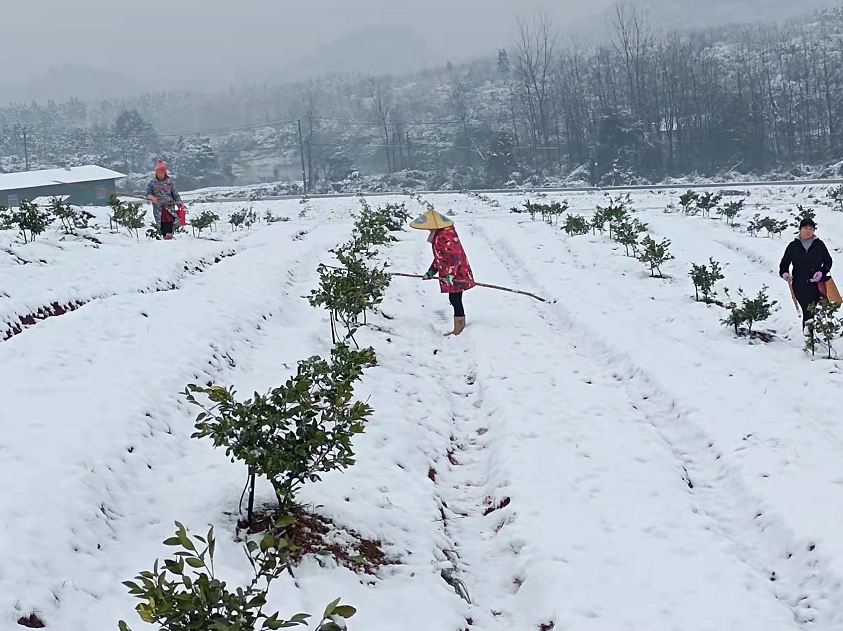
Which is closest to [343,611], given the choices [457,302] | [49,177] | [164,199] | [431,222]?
[457,302]

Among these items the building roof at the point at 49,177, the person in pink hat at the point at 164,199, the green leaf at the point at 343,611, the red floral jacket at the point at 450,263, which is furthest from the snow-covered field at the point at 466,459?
the building roof at the point at 49,177

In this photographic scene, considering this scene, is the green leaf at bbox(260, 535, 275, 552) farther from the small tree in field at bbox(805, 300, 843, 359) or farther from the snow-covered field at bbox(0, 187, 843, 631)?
the small tree in field at bbox(805, 300, 843, 359)

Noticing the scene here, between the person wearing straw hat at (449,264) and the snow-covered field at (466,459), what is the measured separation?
0.44 m

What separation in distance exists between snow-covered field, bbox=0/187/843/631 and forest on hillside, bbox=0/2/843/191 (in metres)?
50.8

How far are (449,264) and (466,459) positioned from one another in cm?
447

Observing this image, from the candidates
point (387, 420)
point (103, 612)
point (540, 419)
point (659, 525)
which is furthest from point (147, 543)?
point (540, 419)

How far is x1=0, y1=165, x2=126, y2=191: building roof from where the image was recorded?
1951 inches

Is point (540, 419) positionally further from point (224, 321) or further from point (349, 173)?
point (349, 173)

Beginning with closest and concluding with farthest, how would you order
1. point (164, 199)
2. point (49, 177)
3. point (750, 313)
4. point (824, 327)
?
point (824, 327), point (750, 313), point (164, 199), point (49, 177)

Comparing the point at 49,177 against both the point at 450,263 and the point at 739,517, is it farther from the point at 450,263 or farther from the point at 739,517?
the point at 739,517

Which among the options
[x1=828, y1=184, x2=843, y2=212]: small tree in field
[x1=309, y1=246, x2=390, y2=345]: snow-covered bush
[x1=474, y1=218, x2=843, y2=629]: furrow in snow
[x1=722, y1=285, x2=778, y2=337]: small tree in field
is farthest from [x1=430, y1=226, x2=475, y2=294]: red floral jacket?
[x1=828, y1=184, x2=843, y2=212]: small tree in field

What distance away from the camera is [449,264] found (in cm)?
1062

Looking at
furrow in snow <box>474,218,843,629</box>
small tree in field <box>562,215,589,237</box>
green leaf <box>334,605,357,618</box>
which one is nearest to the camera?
green leaf <box>334,605,357,618</box>

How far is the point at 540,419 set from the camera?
710 cm
